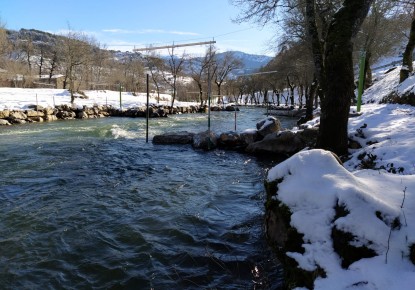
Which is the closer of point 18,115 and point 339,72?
point 339,72

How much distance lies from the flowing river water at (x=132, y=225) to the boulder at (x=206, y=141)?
3.30m

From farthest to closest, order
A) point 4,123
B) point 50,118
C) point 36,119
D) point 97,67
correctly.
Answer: point 97,67
point 50,118
point 36,119
point 4,123

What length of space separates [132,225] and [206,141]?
951 centimetres

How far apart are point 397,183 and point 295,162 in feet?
3.61

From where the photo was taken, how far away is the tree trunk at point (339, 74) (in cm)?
684

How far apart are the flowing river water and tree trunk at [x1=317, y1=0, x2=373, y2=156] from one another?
2.16 metres

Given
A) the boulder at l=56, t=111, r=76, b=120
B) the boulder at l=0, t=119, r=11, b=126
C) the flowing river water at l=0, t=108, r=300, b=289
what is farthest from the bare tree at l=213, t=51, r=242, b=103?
the flowing river water at l=0, t=108, r=300, b=289

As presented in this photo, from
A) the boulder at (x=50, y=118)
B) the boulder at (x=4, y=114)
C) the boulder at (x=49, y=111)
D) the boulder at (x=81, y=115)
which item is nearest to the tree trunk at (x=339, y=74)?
the boulder at (x=4, y=114)

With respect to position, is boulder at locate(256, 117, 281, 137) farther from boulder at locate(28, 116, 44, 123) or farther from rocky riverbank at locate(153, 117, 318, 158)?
boulder at locate(28, 116, 44, 123)

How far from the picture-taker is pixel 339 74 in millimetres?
7141

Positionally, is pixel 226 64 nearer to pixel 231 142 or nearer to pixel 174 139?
pixel 174 139

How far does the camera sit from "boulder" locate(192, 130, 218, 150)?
15398mm

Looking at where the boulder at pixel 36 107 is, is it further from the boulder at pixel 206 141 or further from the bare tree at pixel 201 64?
the bare tree at pixel 201 64

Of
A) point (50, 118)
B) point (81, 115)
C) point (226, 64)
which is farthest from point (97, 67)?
point (50, 118)
